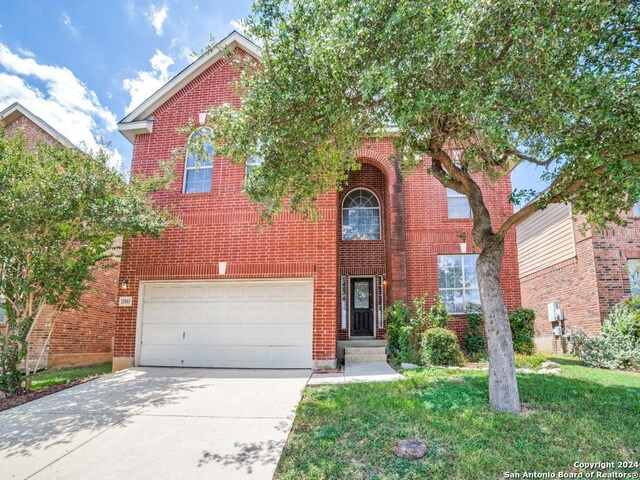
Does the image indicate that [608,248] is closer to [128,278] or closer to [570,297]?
[570,297]

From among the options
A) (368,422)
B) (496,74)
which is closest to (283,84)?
(496,74)

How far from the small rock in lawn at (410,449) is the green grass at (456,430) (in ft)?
0.24

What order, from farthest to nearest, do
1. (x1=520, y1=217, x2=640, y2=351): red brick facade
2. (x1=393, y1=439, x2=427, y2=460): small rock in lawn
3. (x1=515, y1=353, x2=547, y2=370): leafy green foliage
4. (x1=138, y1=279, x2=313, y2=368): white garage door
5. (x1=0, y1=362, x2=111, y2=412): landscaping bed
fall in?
(x1=520, y1=217, x2=640, y2=351): red brick facade → (x1=138, y1=279, x2=313, y2=368): white garage door → (x1=515, y1=353, x2=547, y2=370): leafy green foliage → (x1=0, y1=362, x2=111, y2=412): landscaping bed → (x1=393, y1=439, x2=427, y2=460): small rock in lawn

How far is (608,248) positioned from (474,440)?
9792 mm

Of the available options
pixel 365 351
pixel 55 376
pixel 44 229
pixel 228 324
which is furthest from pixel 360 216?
pixel 55 376

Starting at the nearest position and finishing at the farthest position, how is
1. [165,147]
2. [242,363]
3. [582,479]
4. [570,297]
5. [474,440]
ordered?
[582,479] → [474,440] → [242,363] → [165,147] → [570,297]

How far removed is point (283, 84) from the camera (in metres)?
5.69

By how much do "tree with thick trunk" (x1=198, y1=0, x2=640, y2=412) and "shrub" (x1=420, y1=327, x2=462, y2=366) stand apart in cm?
387

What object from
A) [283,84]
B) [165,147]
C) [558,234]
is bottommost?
[558,234]

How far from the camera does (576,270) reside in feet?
38.1

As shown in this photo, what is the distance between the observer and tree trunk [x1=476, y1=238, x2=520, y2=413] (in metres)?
4.91

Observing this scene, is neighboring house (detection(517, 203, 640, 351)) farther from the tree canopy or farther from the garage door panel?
the garage door panel

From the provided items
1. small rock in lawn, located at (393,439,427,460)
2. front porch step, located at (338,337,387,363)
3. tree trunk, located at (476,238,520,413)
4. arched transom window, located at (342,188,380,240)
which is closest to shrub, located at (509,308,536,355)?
front porch step, located at (338,337,387,363)

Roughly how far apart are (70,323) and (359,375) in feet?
30.0
